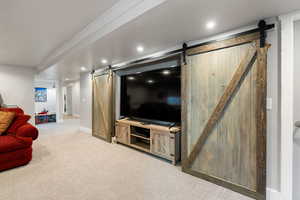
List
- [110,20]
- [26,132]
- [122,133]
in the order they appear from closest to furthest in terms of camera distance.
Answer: [110,20] < [26,132] < [122,133]

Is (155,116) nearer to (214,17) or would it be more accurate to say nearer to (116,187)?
(116,187)

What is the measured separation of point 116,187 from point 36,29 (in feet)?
9.04

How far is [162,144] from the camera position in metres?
2.81

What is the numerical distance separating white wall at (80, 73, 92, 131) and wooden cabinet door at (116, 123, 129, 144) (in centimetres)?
168

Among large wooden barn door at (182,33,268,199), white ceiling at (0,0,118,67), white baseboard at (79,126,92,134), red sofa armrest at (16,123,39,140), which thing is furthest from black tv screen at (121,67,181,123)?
red sofa armrest at (16,123,39,140)

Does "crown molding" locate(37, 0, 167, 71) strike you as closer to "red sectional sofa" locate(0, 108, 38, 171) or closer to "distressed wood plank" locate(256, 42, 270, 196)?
"distressed wood plank" locate(256, 42, 270, 196)

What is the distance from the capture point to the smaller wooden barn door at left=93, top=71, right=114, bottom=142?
391cm

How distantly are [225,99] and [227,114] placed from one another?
0.69 ft

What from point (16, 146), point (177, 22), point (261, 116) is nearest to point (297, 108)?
point (261, 116)

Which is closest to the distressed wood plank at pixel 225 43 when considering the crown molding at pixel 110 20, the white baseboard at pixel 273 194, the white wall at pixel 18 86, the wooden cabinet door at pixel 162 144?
the crown molding at pixel 110 20

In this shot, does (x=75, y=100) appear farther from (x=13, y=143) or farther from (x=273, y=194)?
(x=273, y=194)

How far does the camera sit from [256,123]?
5.79 ft

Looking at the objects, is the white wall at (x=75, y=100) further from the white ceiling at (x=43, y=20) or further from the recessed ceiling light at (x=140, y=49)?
the recessed ceiling light at (x=140, y=49)

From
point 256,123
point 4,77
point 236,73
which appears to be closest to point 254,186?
point 256,123
